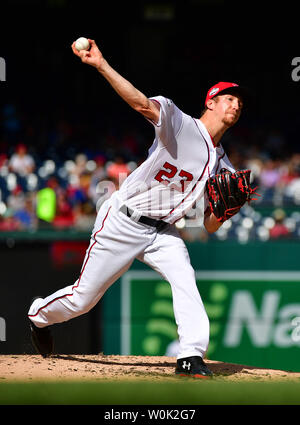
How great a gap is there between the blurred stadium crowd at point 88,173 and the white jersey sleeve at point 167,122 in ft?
10.7

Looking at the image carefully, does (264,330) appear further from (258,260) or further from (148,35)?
(148,35)

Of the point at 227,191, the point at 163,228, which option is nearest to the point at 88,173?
the point at 163,228

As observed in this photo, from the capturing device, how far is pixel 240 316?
6.89 m

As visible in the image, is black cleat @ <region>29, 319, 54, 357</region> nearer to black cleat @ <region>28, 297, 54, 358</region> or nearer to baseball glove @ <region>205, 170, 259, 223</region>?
black cleat @ <region>28, 297, 54, 358</region>

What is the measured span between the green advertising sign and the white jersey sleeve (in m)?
3.03

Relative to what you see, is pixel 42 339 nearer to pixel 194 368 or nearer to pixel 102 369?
pixel 102 369

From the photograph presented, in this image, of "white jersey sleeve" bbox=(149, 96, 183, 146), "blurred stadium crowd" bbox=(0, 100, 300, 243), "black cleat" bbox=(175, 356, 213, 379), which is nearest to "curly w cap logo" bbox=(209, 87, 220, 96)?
"white jersey sleeve" bbox=(149, 96, 183, 146)

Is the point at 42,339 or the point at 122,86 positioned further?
the point at 42,339

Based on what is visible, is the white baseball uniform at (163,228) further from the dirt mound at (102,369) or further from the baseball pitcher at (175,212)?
the dirt mound at (102,369)

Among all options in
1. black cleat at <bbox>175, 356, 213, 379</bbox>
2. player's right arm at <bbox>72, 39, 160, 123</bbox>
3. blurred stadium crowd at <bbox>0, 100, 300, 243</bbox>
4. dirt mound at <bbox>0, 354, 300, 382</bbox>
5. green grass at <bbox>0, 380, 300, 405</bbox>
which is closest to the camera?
green grass at <bbox>0, 380, 300, 405</bbox>

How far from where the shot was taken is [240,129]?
14.1 meters

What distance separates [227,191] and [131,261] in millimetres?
699

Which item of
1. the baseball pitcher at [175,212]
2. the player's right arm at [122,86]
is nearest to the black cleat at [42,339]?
the baseball pitcher at [175,212]

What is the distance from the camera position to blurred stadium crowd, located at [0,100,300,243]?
7793mm
